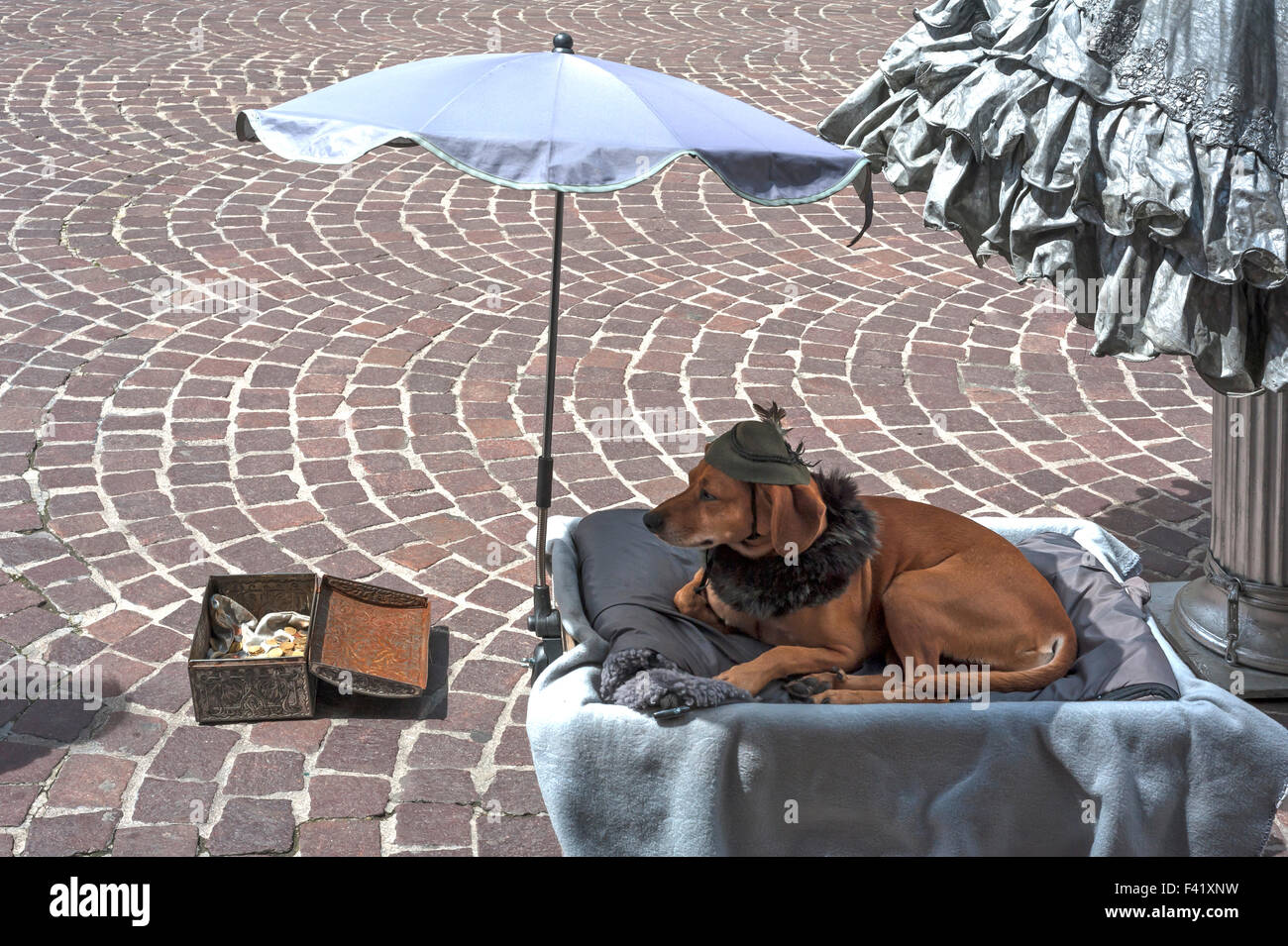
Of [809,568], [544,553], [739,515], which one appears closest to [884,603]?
[809,568]

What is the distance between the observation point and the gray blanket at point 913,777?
12.7 ft

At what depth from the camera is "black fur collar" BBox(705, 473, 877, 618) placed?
13.6 feet

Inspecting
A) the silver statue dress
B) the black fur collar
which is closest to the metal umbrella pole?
the black fur collar

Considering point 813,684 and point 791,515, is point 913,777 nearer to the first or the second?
point 813,684

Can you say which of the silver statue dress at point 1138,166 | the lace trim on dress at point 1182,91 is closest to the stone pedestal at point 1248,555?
the silver statue dress at point 1138,166

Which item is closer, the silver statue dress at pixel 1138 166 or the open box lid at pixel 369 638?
the silver statue dress at pixel 1138 166

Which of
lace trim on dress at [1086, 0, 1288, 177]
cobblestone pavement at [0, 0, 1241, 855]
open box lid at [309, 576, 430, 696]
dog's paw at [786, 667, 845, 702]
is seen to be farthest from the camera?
open box lid at [309, 576, 430, 696]

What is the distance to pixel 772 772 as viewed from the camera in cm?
391

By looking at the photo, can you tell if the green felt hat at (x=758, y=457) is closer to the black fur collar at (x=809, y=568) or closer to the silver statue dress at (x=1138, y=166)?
the black fur collar at (x=809, y=568)

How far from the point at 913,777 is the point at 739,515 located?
0.90 m

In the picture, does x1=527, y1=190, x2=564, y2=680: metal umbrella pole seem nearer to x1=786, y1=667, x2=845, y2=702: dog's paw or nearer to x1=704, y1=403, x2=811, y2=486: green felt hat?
x1=704, y1=403, x2=811, y2=486: green felt hat

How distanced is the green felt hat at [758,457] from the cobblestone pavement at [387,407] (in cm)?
132

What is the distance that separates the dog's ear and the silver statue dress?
36.7 inches

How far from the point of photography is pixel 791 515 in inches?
164
